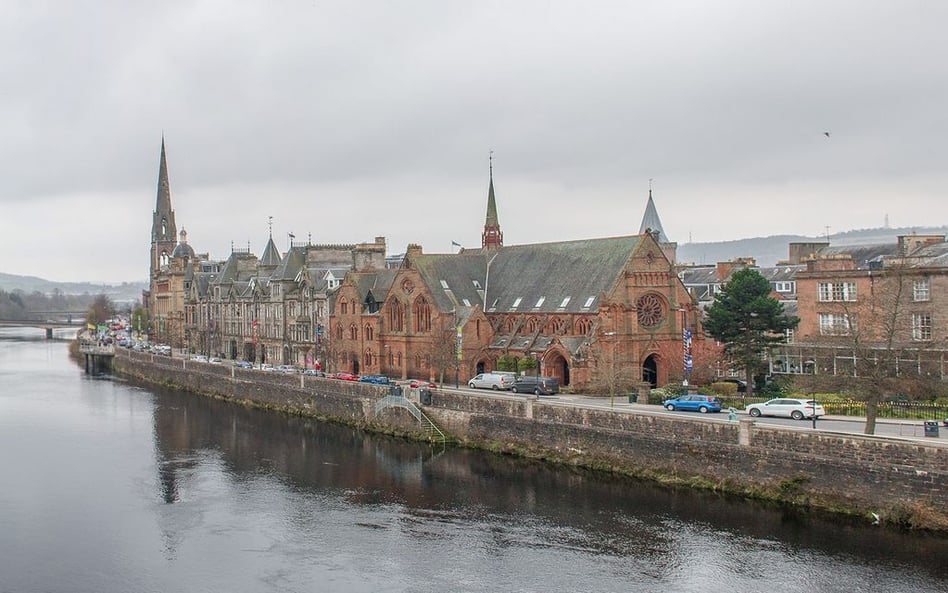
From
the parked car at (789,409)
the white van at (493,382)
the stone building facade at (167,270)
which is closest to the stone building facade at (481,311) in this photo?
the white van at (493,382)

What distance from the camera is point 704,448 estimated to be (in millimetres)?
42781

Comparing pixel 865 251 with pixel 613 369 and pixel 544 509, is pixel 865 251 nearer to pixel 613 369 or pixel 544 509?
pixel 613 369

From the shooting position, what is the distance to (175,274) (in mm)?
137250

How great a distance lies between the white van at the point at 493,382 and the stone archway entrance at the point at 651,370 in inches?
390

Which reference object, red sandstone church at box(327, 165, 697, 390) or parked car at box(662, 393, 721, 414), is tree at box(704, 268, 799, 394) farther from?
parked car at box(662, 393, 721, 414)

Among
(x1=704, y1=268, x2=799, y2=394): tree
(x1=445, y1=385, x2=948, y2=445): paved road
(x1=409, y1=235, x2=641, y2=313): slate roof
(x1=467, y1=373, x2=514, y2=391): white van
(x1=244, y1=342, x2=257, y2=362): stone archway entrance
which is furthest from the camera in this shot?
(x1=244, y1=342, x2=257, y2=362): stone archway entrance

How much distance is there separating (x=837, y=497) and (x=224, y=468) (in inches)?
1299

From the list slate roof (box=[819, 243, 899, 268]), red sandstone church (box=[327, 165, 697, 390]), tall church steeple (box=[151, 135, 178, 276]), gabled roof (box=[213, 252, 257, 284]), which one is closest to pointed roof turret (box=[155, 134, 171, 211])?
tall church steeple (box=[151, 135, 178, 276])

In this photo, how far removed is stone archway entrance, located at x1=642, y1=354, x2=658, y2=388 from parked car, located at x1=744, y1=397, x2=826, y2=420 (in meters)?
18.1

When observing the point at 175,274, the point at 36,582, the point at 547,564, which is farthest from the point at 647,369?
the point at 175,274

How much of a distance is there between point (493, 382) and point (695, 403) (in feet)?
59.4

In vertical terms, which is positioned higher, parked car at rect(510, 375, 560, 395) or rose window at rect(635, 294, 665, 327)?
rose window at rect(635, 294, 665, 327)

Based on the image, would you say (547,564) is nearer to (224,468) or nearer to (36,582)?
(36,582)

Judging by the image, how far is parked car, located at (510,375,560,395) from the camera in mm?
60281
